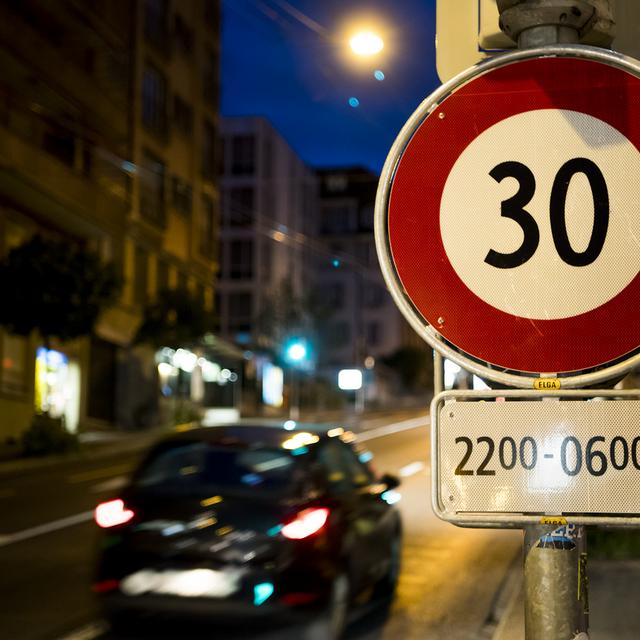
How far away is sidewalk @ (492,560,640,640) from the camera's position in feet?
22.9

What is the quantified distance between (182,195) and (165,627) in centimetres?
3991

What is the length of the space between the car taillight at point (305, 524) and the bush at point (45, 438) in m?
18.6

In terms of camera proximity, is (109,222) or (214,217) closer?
(109,222)

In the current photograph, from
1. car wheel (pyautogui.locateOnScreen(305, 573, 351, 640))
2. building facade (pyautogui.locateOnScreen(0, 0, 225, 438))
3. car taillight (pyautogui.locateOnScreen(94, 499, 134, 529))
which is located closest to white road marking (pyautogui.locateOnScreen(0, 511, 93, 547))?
car taillight (pyautogui.locateOnScreen(94, 499, 134, 529))

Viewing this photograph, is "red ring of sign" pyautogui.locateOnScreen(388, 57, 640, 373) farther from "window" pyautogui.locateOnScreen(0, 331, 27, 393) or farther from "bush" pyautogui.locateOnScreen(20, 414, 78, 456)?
"window" pyautogui.locateOnScreen(0, 331, 27, 393)

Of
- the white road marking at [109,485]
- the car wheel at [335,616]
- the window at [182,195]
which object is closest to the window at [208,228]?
the window at [182,195]

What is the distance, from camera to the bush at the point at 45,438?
2514 cm

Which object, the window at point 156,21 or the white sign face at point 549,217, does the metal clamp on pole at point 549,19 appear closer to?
the white sign face at point 549,217

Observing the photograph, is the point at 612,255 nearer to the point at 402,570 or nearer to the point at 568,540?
the point at 568,540

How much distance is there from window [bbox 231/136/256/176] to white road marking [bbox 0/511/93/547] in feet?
183

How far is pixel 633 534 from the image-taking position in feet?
37.8

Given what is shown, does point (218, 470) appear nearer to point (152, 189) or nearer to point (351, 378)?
point (152, 189)

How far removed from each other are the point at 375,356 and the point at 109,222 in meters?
57.3

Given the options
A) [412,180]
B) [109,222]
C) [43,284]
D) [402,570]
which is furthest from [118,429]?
[412,180]
